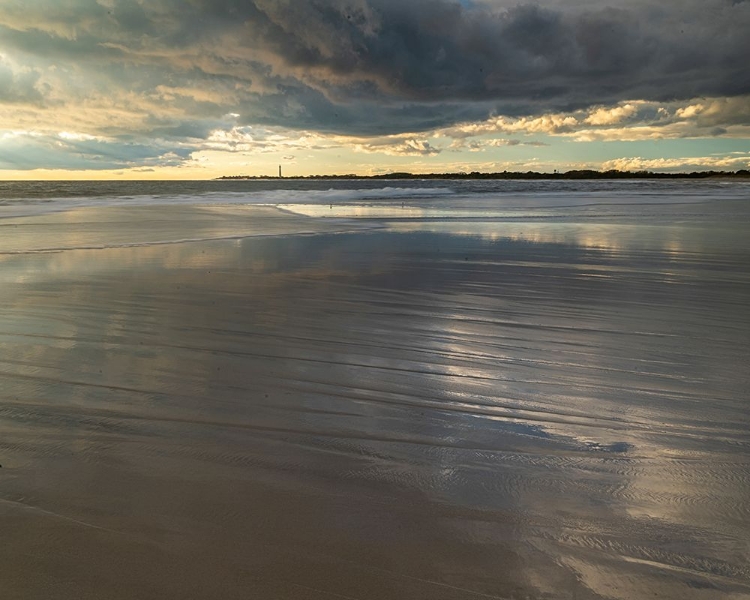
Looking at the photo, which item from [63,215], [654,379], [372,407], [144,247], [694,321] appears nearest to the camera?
[372,407]

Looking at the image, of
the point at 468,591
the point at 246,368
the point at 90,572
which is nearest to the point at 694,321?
the point at 246,368

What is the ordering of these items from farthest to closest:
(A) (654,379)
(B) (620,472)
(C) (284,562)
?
(A) (654,379)
(B) (620,472)
(C) (284,562)

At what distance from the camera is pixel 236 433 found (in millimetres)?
3242

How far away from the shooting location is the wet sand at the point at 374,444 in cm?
216

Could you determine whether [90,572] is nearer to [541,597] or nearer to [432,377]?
[541,597]

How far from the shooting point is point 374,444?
3.13m

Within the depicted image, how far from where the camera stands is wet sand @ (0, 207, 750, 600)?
2.16 m

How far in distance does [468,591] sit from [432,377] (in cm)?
222

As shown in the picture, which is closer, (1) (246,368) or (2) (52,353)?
(1) (246,368)

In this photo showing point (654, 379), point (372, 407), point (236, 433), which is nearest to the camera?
point (236, 433)

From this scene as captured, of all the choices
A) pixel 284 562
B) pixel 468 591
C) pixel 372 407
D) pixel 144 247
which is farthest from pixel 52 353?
pixel 144 247

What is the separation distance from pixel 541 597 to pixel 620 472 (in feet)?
3.38

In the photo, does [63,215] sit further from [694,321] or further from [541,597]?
[541,597]

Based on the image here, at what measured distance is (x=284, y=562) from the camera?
218cm
